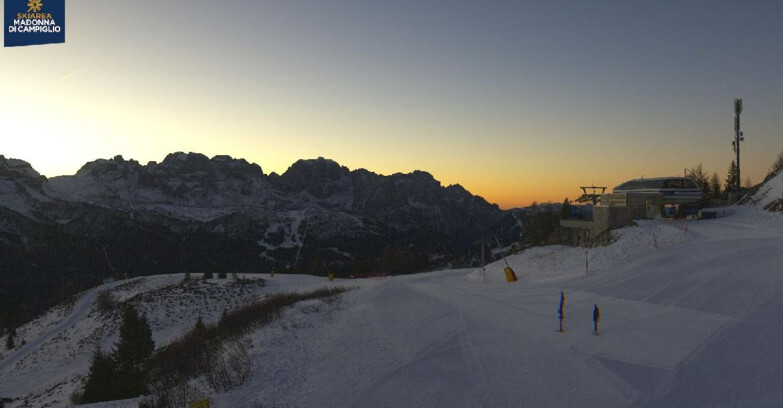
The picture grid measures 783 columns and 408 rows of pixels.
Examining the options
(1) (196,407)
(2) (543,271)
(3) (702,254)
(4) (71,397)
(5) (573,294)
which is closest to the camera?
(1) (196,407)

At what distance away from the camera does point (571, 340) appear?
13141 millimetres

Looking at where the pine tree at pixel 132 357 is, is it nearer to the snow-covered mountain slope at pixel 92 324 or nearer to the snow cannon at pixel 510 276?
the snow-covered mountain slope at pixel 92 324

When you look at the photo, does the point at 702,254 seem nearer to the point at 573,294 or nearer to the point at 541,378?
the point at 573,294

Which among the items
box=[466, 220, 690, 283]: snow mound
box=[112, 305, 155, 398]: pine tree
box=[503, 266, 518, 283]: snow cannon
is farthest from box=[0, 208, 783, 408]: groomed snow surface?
box=[112, 305, 155, 398]: pine tree

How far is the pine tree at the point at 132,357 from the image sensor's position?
20.7 m

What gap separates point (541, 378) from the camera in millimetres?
10180

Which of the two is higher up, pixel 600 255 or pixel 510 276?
pixel 600 255

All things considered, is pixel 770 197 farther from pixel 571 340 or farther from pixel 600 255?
pixel 571 340

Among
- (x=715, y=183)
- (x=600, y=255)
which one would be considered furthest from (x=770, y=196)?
(x=715, y=183)

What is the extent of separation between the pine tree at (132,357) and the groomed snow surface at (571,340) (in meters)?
4.77

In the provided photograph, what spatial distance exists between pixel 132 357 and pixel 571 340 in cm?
2381

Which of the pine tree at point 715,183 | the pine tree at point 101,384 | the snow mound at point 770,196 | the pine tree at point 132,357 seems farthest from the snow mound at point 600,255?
the pine tree at point 715,183

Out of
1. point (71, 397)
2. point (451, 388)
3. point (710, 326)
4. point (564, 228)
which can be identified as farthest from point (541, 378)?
point (564, 228)

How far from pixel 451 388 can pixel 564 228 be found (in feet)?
127
